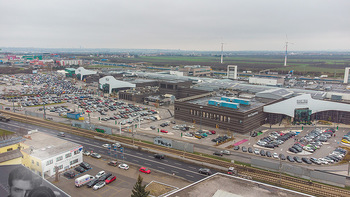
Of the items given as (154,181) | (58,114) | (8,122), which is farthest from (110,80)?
(154,181)

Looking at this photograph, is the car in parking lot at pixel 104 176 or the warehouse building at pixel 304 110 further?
the warehouse building at pixel 304 110

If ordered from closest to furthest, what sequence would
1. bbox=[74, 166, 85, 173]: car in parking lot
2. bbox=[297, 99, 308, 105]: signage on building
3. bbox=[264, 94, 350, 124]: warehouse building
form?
bbox=[74, 166, 85, 173]: car in parking lot → bbox=[264, 94, 350, 124]: warehouse building → bbox=[297, 99, 308, 105]: signage on building

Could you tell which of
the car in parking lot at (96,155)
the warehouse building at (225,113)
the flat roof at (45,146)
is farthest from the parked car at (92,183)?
the warehouse building at (225,113)

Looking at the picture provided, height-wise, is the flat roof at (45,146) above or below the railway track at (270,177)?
above

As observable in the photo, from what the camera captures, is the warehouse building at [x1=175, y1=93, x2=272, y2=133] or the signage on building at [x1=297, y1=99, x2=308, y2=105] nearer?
the warehouse building at [x1=175, y1=93, x2=272, y2=133]

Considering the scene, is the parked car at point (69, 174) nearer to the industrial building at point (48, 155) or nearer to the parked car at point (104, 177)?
the industrial building at point (48, 155)

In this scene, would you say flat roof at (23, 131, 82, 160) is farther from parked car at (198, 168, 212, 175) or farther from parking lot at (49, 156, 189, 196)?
parked car at (198, 168, 212, 175)

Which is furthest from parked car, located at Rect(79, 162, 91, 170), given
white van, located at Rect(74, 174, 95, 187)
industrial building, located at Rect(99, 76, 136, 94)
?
industrial building, located at Rect(99, 76, 136, 94)
